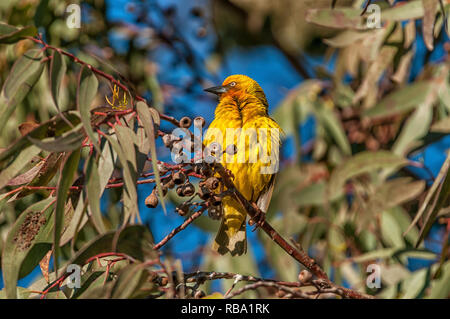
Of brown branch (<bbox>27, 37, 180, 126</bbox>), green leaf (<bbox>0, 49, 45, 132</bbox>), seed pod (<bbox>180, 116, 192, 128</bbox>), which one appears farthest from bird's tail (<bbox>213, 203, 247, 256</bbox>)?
green leaf (<bbox>0, 49, 45, 132</bbox>)

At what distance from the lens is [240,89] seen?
328 cm

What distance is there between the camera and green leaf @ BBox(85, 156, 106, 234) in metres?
1.61

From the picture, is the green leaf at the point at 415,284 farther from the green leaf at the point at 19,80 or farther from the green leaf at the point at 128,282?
the green leaf at the point at 19,80

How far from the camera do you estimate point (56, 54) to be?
1.85 m

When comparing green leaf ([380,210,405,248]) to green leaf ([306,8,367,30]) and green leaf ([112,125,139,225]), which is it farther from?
green leaf ([112,125,139,225])

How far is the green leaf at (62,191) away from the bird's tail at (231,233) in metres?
1.39

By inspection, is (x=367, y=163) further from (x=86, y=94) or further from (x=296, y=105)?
(x=86, y=94)

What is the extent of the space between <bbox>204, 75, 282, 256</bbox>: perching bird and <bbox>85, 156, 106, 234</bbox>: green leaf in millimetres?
1116

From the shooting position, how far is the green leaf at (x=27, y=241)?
1.87m

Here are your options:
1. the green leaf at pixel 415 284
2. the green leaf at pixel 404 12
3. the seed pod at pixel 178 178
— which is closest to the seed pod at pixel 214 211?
the seed pod at pixel 178 178

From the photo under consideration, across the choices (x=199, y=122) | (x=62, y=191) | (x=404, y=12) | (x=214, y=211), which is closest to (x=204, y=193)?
(x=214, y=211)

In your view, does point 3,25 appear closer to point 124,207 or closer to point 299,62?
point 124,207

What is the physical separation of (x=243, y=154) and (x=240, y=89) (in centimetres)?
57
